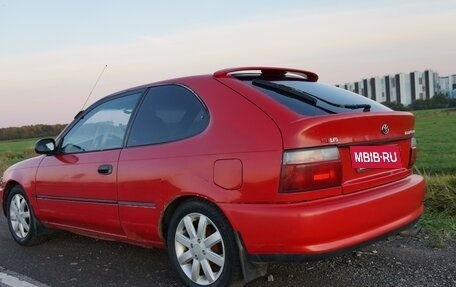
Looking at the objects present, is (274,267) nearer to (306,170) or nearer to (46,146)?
(306,170)

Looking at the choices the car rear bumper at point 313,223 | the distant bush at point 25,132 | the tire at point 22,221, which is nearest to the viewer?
the car rear bumper at point 313,223

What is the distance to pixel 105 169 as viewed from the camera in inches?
176

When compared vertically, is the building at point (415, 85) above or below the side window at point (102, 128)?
below

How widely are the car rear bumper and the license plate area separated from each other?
184 mm

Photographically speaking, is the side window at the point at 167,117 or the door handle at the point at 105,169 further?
the door handle at the point at 105,169

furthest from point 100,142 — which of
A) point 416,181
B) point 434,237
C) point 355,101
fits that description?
point 434,237

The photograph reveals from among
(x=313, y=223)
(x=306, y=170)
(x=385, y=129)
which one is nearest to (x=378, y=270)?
(x=385, y=129)

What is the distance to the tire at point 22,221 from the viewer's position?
5.66 meters

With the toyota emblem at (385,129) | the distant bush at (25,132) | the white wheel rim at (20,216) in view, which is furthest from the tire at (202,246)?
the distant bush at (25,132)

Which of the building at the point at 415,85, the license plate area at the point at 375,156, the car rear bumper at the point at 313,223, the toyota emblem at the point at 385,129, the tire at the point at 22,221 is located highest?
the toyota emblem at the point at 385,129

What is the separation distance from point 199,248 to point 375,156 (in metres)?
1.41

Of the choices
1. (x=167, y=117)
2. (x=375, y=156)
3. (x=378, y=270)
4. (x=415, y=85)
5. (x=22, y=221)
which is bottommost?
(x=415, y=85)

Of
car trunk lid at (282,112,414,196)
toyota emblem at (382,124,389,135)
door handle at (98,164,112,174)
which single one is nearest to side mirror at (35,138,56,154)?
door handle at (98,164,112,174)

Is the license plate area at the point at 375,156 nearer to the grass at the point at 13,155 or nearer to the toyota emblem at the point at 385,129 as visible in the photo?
the toyota emblem at the point at 385,129
